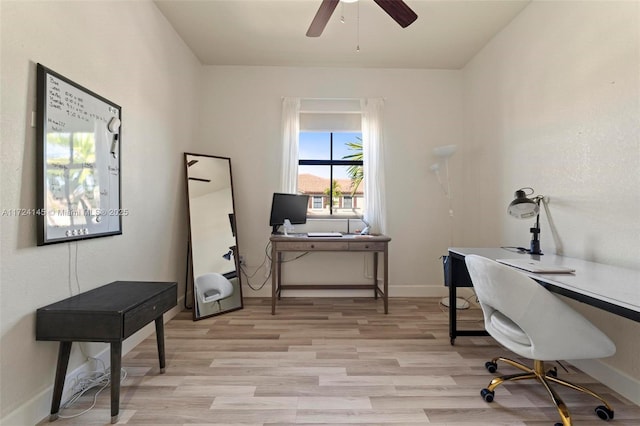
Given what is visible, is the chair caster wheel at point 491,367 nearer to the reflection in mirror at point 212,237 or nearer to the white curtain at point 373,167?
the white curtain at point 373,167

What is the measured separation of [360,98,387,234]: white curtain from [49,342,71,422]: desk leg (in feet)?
9.39

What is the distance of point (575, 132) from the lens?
84.4 inches

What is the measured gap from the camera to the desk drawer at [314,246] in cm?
308

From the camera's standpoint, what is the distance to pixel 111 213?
202 centimetres

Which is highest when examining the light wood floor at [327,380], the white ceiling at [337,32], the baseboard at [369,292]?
the white ceiling at [337,32]

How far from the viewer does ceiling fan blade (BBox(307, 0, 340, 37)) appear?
2.01m

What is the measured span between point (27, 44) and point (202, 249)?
204 cm

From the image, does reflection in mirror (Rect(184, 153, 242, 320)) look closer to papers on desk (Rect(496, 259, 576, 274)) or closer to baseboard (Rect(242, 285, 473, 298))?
baseboard (Rect(242, 285, 473, 298))

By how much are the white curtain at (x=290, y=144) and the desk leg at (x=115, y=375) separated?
2.35m

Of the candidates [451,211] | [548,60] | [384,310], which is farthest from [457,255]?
[548,60]

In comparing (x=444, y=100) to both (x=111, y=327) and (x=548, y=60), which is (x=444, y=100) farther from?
(x=111, y=327)

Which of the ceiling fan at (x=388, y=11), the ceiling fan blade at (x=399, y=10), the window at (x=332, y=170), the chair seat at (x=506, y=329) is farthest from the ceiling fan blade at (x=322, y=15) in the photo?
the chair seat at (x=506, y=329)

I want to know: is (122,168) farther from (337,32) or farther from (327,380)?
(337,32)

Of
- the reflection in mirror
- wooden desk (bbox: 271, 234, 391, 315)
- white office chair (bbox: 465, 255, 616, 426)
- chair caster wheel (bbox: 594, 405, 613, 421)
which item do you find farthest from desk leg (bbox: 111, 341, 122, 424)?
chair caster wheel (bbox: 594, 405, 613, 421)
